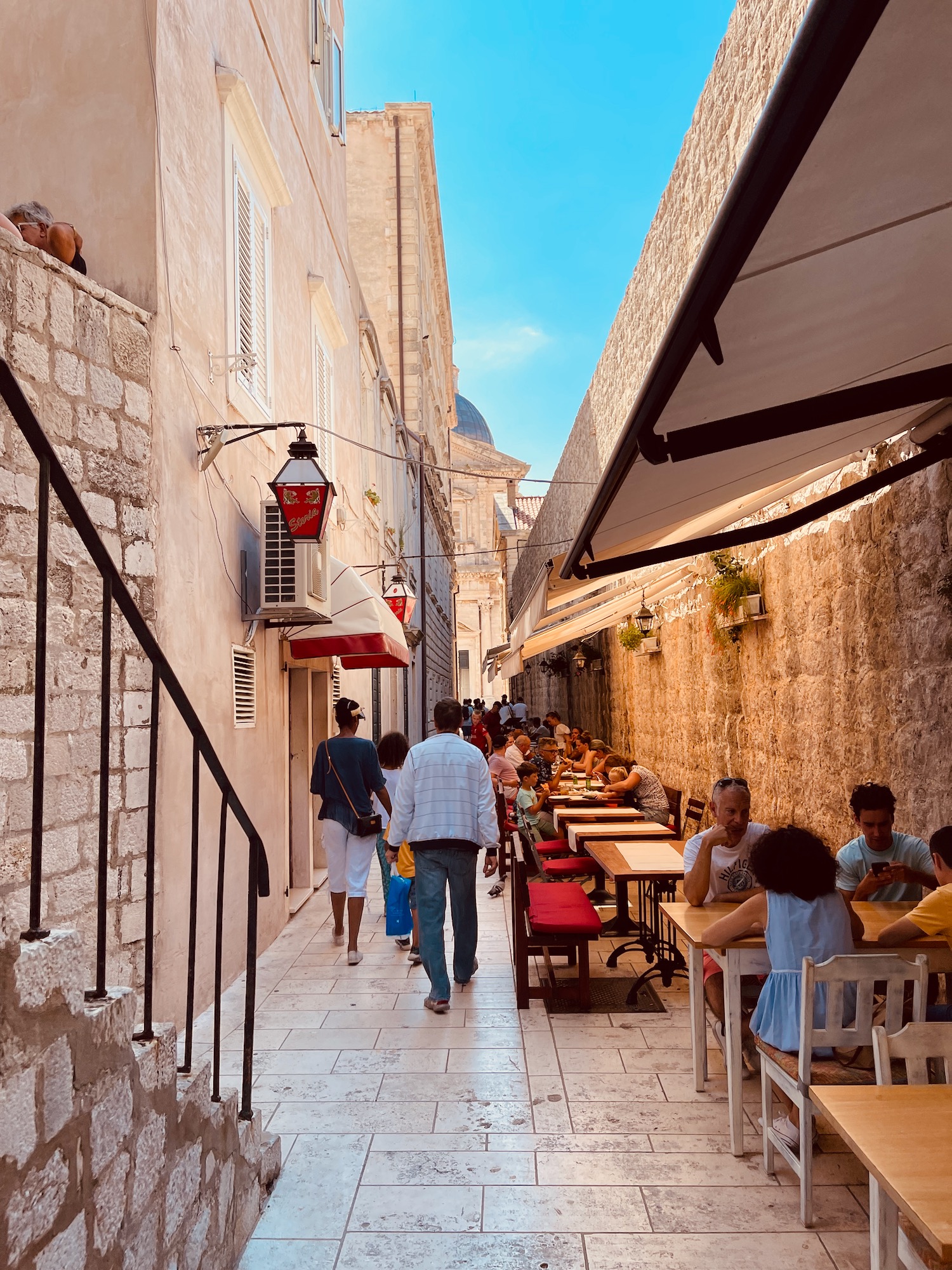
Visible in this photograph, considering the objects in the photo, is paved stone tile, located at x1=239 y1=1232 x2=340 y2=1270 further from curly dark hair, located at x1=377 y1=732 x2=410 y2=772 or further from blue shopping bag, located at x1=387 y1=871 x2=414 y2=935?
curly dark hair, located at x1=377 y1=732 x2=410 y2=772

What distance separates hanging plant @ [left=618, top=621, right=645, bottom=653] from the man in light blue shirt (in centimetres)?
714

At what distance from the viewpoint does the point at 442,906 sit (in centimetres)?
567

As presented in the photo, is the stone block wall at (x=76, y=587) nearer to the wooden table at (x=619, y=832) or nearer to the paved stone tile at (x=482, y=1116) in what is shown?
the paved stone tile at (x=482, y=1116)

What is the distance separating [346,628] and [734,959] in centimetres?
465

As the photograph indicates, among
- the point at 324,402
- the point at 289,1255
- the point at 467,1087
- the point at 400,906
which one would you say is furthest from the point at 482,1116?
the point at 324,402

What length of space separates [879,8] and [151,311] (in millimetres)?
4379

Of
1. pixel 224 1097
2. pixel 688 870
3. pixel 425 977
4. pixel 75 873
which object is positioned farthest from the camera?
pixel 425 977

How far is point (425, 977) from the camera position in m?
6.17

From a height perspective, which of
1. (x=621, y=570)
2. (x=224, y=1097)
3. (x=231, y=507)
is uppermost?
(x=231, y=507)

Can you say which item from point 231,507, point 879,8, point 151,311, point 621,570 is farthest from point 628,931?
point 879,8

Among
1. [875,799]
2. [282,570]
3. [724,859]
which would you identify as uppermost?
[282,570]

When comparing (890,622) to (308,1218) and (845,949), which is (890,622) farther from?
(308,1218)

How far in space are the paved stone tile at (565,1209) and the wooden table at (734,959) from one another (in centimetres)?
59

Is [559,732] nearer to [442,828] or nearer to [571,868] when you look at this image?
[571,868]
